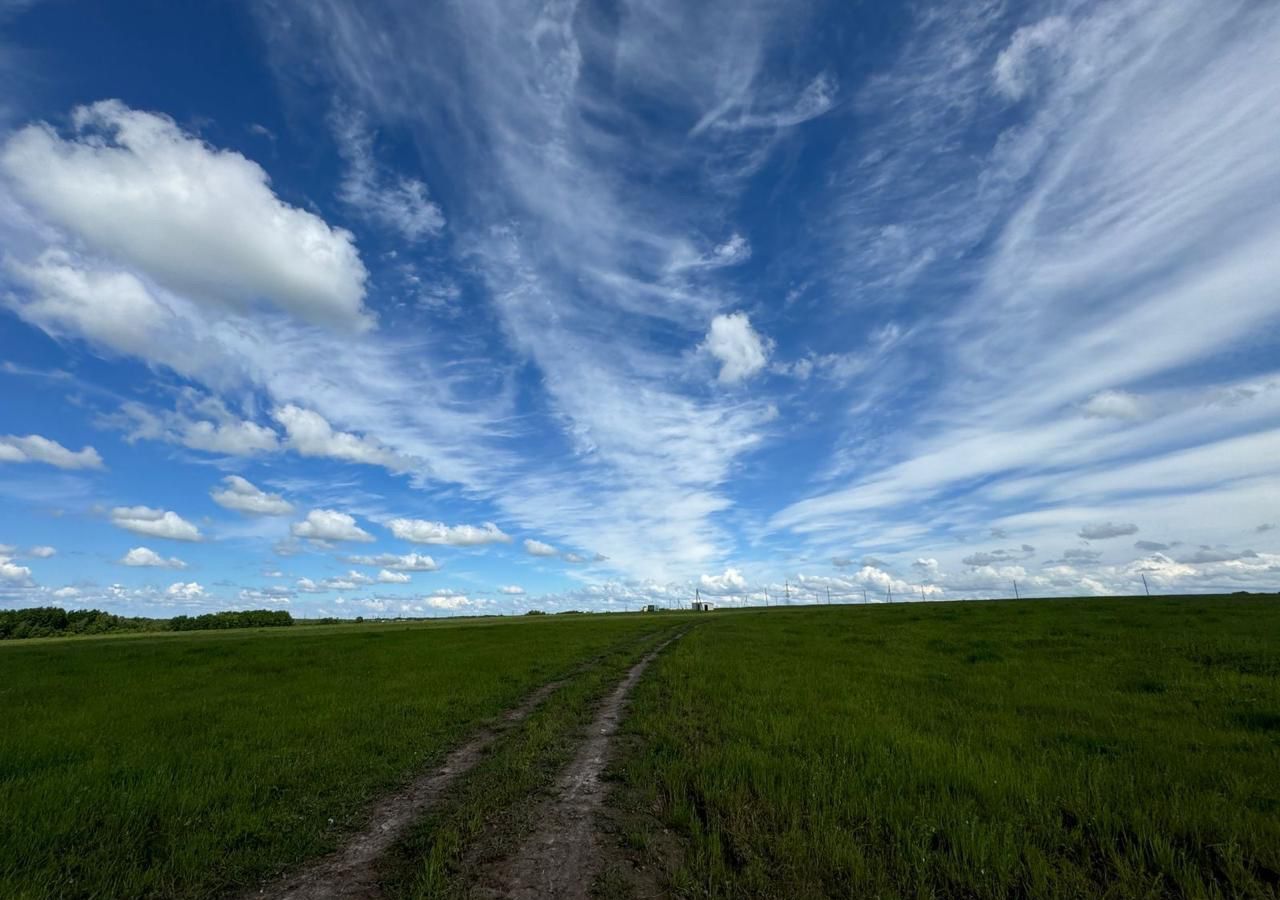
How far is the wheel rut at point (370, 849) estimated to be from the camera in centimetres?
637

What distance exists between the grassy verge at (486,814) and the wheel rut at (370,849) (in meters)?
0.25

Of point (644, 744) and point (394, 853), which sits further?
point (644, 744)

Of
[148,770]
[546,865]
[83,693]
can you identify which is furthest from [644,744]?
[83,693]

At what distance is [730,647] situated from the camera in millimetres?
32906

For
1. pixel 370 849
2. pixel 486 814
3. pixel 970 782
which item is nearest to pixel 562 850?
pixel 486 814

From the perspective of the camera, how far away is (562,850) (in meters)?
7.06

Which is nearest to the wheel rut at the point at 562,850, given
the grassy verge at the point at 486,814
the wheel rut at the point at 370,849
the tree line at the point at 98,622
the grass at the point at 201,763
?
the grassy verge at the point at 486,814

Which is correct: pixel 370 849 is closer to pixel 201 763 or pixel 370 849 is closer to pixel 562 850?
pixel 562 850

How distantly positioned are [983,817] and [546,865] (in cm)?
580

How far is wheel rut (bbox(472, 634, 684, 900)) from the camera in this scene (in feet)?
20.2

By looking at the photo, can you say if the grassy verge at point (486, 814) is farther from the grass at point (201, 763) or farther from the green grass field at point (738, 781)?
the grass at point (201, 763)

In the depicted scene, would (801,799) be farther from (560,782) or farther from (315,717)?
(315,717)

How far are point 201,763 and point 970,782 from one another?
44.2 ft

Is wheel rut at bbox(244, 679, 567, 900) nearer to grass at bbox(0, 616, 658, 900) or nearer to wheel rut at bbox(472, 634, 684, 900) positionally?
grass at bbox(0, 616, 658, 900)
